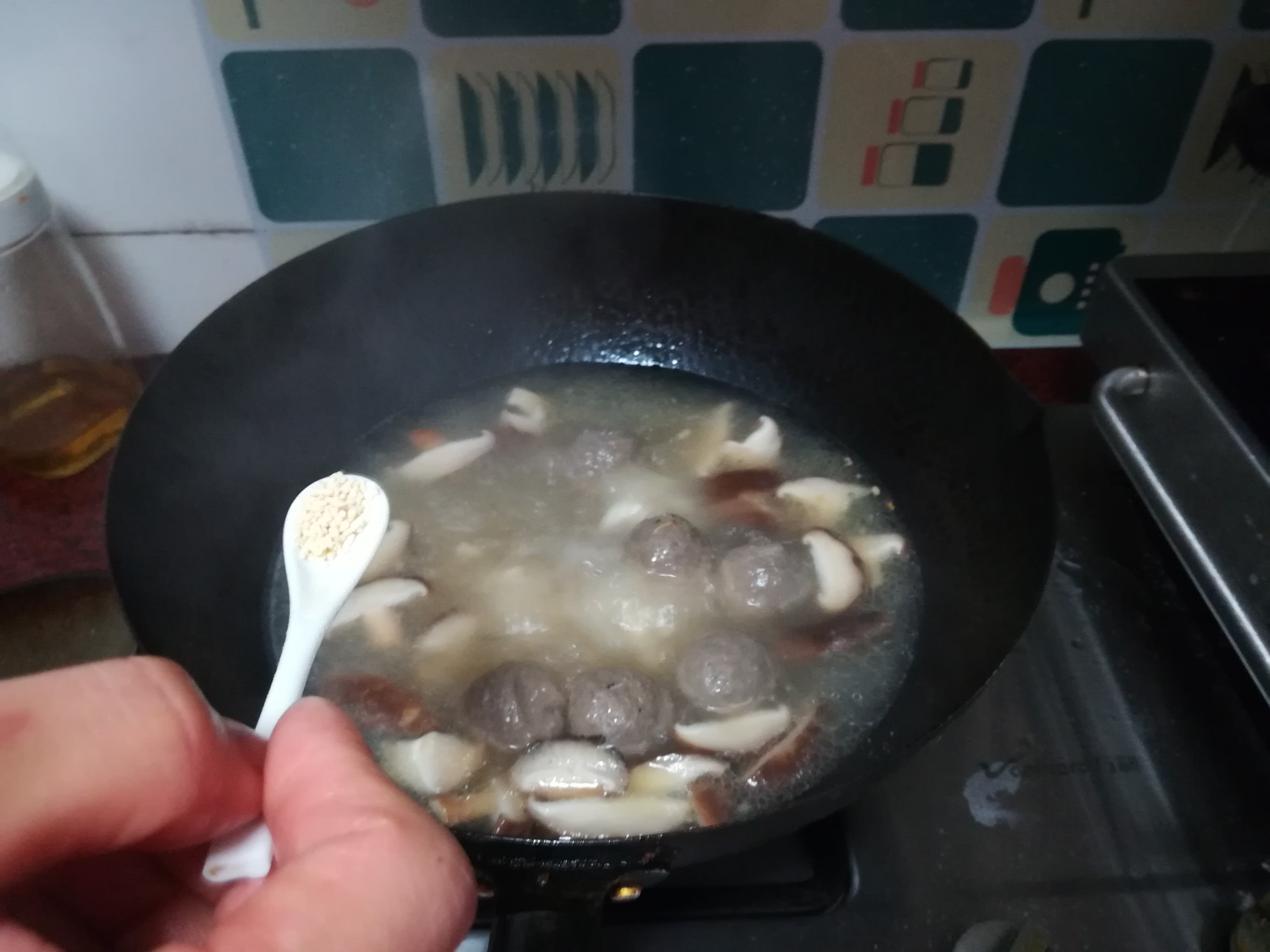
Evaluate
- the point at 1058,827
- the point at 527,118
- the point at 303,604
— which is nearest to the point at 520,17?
the point at 527,118

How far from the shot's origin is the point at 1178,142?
93 centimetres

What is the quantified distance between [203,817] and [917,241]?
2.82 ft

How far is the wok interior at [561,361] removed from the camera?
668 millimetres

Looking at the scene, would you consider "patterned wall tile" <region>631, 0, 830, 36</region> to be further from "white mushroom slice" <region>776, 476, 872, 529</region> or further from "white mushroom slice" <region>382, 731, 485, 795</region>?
"white mushroom slice" <region>382, 731, 485, 795</region>

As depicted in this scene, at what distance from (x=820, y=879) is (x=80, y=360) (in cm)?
89

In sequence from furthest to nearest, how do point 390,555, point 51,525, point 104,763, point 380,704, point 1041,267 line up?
1. point 1041,267
2. point 51,525
3. point 390,555
4. point 380,704
5. point 104,763

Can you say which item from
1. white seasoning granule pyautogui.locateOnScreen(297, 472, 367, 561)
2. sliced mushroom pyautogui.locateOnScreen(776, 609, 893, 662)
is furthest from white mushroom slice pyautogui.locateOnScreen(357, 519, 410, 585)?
sliced mushroom pyautogui.locateOnScreen(776, 609, 893, 662)

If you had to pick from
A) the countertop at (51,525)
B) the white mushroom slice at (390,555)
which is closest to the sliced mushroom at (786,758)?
the white mushroom slice at (390,555)

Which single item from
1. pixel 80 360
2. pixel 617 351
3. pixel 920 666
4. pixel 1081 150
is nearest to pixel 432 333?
pixel 617 351

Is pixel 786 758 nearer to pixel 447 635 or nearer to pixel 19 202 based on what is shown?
pixel 447 635

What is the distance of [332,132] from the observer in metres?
0.87

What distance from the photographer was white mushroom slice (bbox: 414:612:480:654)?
0.74 meters

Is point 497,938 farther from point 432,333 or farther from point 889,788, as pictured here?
point 432,333

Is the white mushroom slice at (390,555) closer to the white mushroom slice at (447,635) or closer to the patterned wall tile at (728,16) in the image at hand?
the white mushroom slice at (447,635)
